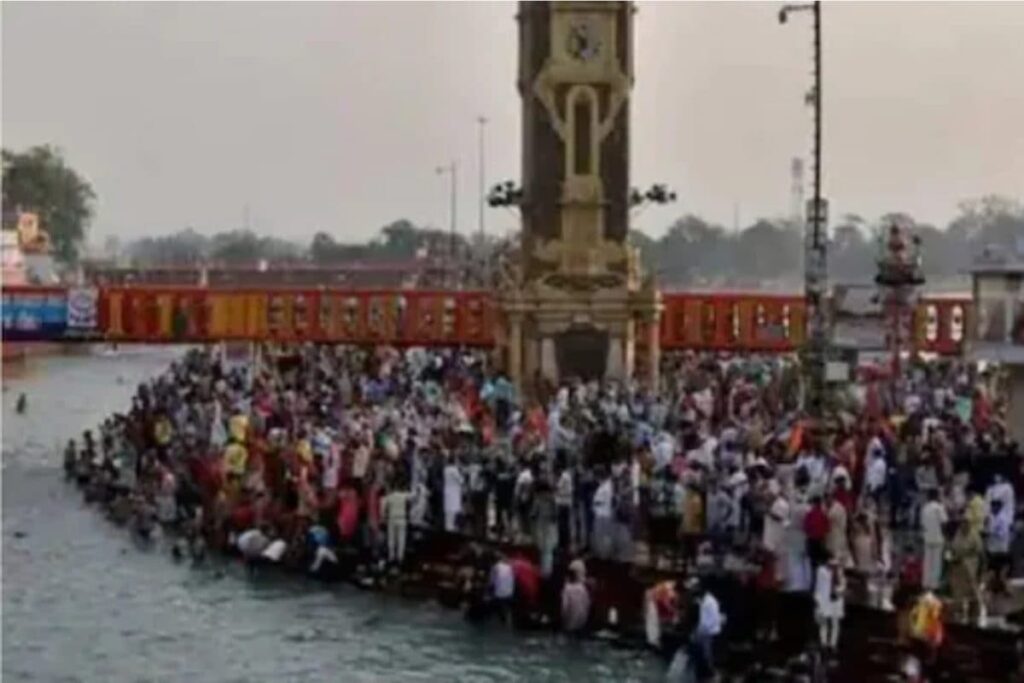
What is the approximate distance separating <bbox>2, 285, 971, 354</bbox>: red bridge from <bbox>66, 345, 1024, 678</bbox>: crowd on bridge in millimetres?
9614

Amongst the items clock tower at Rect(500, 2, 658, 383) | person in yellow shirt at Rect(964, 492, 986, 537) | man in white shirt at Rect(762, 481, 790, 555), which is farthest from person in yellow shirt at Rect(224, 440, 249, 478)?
person in yellow shirt at Rect(964, 492, 986, 537)

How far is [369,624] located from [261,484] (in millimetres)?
5001

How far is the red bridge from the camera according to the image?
159 feet

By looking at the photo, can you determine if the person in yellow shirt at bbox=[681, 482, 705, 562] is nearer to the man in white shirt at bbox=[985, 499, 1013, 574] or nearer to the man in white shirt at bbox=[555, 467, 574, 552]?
the man in white shirt at bbox=[555, 467, 574, 552]

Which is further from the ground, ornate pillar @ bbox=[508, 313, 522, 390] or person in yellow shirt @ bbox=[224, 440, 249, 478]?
ornate pillar @ bbox=[508, 313, 522, 390]

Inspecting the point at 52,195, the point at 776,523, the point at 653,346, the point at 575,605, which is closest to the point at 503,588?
the point at 575,605

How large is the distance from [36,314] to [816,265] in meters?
21.0

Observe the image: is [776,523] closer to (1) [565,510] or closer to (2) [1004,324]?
(1) [565,510]

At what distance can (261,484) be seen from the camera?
3030 cm

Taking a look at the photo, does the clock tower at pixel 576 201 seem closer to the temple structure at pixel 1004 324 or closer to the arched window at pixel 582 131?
the arched window at pixel 582 131

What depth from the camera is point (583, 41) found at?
139 feet

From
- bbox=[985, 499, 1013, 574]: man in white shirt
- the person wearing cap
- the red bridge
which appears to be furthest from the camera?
the red bridge

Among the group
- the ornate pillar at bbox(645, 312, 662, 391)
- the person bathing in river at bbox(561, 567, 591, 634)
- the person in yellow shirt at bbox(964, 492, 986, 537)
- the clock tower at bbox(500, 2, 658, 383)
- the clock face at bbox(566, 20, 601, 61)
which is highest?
the clock face at bbox(566, 20, 601, 61)

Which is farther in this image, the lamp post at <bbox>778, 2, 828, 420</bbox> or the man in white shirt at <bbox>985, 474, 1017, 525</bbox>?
the lamp post at <bbox>778, 2, 828, 420</bbox>
